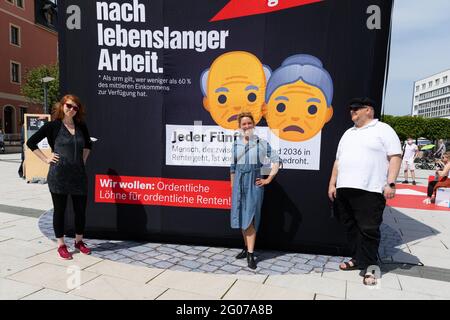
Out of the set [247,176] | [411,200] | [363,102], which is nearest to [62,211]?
[247,176]

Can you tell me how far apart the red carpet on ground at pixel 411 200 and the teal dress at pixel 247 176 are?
5.60m

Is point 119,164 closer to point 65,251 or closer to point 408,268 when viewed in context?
point 65,251

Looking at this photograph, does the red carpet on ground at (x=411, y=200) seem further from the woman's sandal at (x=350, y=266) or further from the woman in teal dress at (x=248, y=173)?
the woman in teal dress at (x=248, y=173)

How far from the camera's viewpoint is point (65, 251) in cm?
404

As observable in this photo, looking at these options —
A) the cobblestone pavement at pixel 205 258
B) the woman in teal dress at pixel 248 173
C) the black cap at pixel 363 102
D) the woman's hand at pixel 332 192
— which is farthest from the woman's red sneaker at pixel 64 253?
the black cap at pixel 363 102

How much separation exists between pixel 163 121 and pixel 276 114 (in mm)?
1447

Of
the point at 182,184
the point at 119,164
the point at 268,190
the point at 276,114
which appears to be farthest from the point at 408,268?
the point at 119,164

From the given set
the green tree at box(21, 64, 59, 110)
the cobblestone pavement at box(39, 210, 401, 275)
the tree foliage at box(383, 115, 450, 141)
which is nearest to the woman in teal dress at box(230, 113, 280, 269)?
the cobblestone pavement at box(39, 210, 401, 275)

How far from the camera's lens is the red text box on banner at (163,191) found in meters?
4.52

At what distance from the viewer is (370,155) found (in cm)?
354

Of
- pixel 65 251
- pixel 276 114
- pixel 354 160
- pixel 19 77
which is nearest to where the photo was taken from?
pixel 354 160

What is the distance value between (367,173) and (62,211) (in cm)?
341

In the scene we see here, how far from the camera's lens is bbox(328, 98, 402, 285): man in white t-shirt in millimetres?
3518

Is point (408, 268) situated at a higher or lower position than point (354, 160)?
lower
